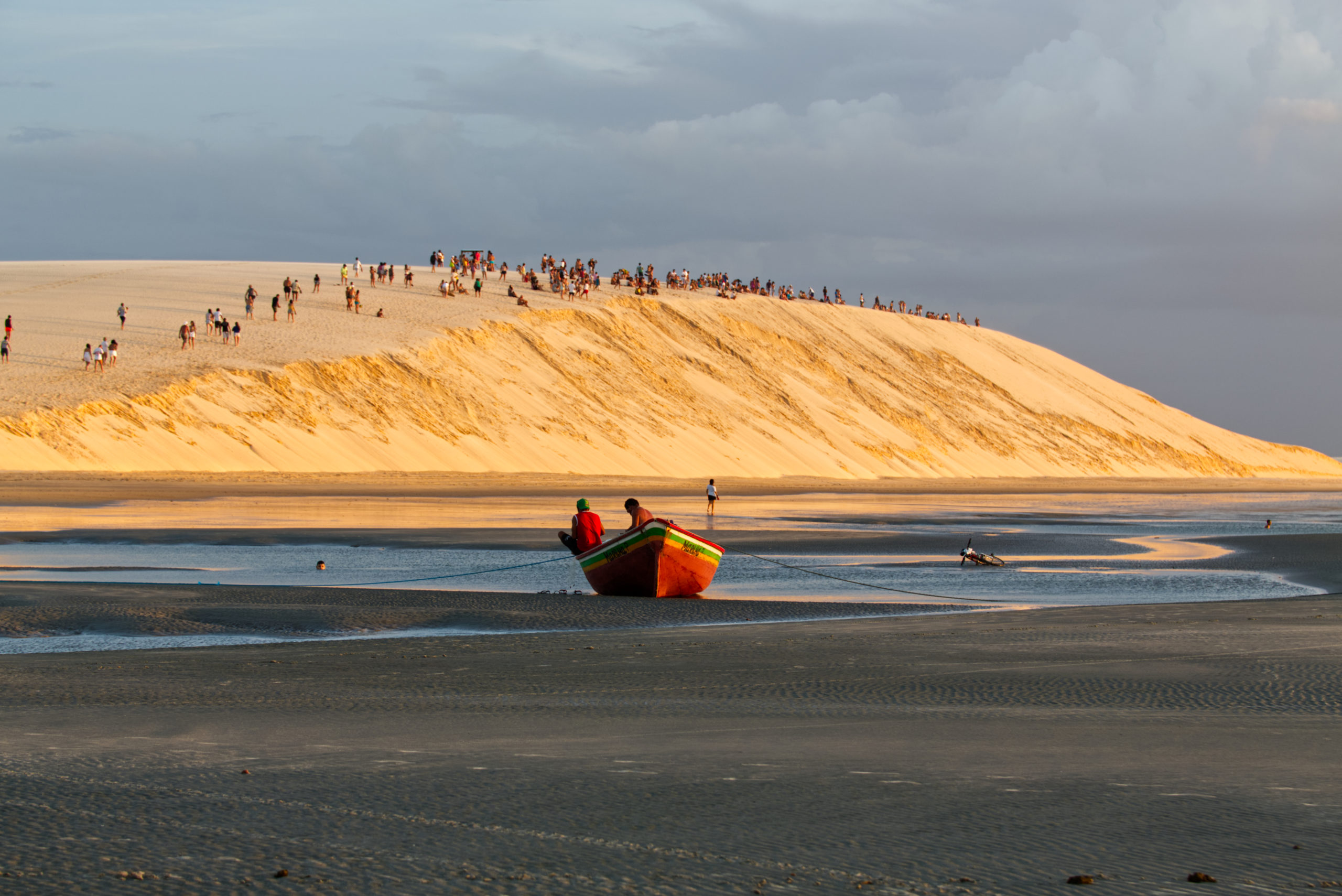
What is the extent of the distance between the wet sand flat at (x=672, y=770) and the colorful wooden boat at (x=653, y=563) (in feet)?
20.8

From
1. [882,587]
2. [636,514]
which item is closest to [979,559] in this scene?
[882,587]

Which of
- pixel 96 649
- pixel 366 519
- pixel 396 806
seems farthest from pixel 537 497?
pixel 396 806

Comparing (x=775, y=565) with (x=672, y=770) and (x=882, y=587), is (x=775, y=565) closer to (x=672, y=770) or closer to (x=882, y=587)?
(x=882, y=587)

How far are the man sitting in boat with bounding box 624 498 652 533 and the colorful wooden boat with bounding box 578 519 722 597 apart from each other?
13 cm

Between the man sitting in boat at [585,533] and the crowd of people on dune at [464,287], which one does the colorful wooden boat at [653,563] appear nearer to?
the man sitting in boat at [585,533]

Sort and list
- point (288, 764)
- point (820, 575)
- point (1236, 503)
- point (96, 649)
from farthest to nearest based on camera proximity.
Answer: point (1236, 503), point (820, 575), point (96, 649), point (288, 764)

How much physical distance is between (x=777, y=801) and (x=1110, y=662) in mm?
5884

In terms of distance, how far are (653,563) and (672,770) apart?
11.5 m

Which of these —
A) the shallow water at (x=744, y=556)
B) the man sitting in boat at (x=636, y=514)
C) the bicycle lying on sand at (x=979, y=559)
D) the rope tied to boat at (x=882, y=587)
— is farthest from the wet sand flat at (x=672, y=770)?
the bicycle lying on sand at (x=979, y=559)

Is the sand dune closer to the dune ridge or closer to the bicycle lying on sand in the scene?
the dune ridge

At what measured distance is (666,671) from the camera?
10859 mm

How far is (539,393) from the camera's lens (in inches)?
2758

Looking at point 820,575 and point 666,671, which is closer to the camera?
point 666,671

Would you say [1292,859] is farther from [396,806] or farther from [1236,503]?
[1236,503]
